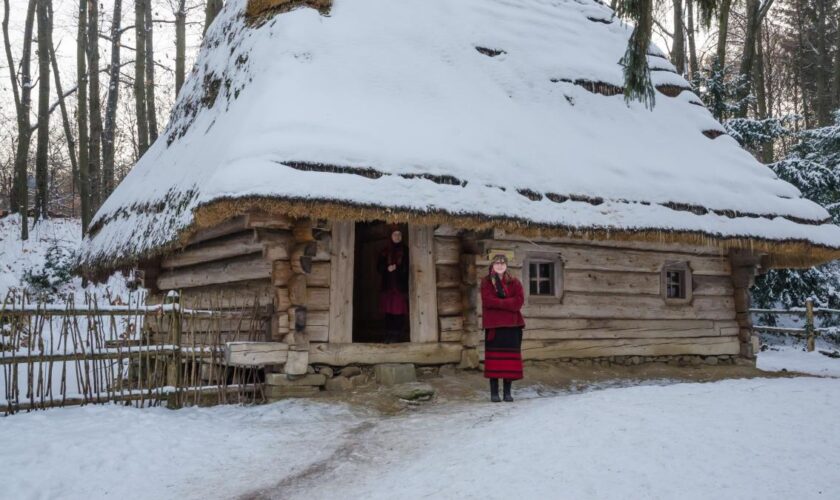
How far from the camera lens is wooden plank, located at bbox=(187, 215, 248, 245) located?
8.67m

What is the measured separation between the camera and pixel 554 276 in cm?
1019

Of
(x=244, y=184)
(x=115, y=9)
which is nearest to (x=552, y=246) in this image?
(x=244, y=184)

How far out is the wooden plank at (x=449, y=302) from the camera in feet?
30.4

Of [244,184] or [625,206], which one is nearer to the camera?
[244,184]

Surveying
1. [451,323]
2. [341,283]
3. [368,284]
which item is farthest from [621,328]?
[368,284]

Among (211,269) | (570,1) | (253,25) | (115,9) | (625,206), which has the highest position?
(115,9)

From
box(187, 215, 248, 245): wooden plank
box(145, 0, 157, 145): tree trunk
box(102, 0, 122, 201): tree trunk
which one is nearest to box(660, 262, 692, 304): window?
box(187, 215, 248, 245): wooden plank

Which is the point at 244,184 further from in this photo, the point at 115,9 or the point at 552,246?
the point at 115,9

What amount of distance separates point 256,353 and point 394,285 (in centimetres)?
233

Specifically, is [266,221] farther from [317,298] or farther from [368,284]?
[368,284]

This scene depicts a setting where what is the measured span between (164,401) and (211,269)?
3.22m

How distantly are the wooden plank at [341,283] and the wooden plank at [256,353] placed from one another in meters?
0.69

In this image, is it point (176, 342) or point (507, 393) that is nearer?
point (176, 342)

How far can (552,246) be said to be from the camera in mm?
10039
